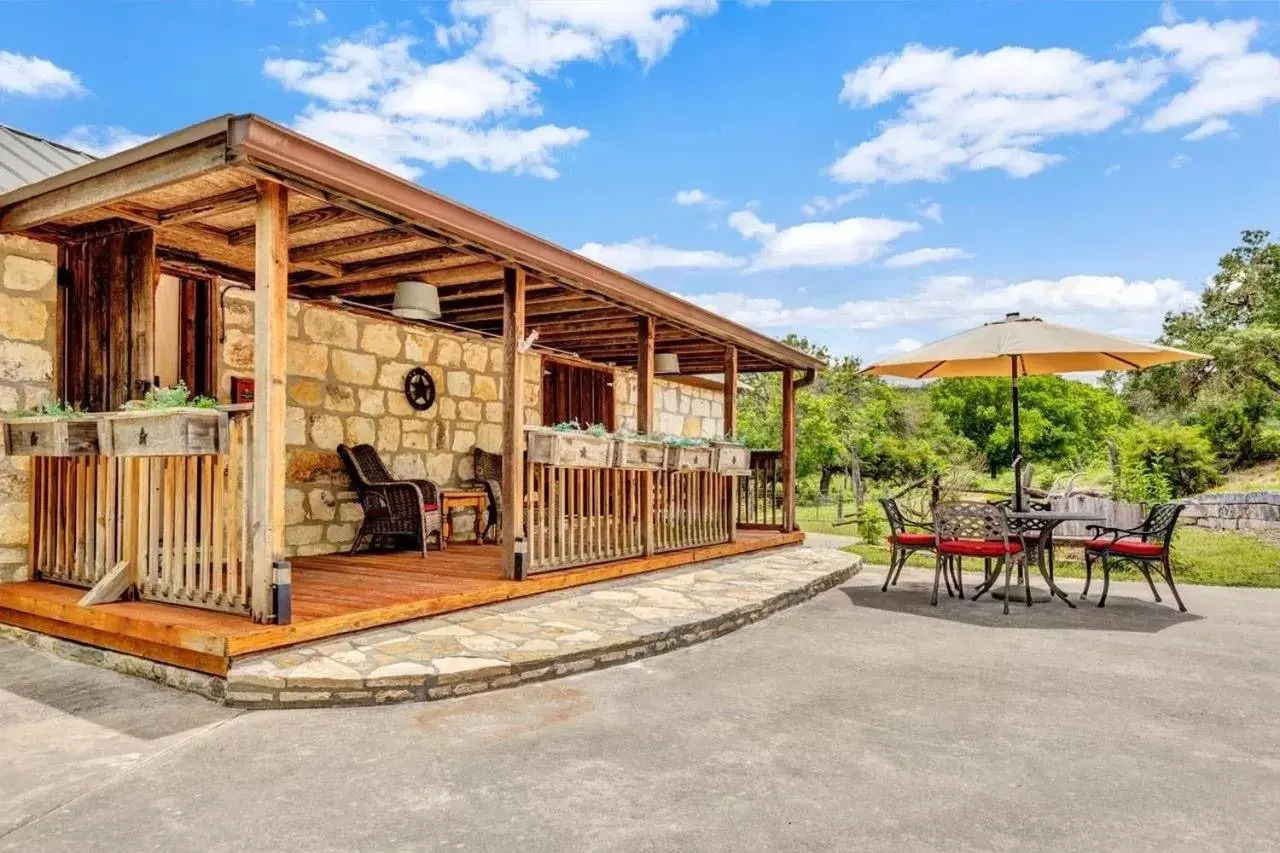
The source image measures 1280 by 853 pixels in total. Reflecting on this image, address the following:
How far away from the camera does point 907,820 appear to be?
83.4 inches

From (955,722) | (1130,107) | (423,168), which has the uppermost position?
(423,168)

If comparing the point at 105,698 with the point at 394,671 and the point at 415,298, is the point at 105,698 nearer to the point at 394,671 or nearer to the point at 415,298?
the point at 394,671

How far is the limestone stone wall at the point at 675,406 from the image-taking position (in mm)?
10109

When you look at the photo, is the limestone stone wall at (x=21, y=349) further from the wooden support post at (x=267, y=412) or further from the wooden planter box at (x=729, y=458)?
the wooden planter box at (x=729, y=458)

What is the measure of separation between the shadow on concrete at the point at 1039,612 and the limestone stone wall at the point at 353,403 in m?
4.06

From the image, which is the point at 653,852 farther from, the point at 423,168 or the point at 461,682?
the point at 423,168

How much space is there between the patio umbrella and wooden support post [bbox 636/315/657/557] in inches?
71.8

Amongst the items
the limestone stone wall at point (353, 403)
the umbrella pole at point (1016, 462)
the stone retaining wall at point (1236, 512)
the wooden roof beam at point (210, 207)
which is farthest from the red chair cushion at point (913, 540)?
the stone retaining wall at point (1236, 512)

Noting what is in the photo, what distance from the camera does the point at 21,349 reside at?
4.44 meters

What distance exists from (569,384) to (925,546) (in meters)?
4.84

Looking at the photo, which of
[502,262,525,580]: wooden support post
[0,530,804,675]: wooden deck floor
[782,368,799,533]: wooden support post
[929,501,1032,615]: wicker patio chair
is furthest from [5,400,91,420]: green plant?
[782,368,799,533]: wooden support post

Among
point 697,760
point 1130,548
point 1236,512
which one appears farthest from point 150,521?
point 1236,512

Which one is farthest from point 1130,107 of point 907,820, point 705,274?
point 705,274

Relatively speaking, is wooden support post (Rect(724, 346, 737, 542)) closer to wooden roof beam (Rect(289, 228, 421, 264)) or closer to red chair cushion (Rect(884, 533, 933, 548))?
red chair cushion (Rect(884, 533, 933, 548))
